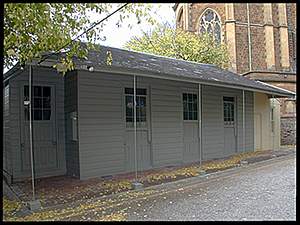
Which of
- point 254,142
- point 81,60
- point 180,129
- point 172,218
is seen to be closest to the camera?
point 172,218

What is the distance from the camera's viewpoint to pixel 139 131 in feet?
31.1

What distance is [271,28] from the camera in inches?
929

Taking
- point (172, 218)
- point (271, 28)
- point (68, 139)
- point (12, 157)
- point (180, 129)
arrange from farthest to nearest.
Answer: point (271, 28), point (180, 129), point (68, 139), point (12, 157), point (172, 218)

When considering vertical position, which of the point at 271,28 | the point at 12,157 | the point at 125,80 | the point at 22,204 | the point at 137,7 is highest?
the point at 271,28

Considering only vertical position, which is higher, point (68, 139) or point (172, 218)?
point (68, 139)

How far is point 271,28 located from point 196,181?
19284mm

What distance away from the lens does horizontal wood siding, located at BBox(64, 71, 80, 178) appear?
8.32 m

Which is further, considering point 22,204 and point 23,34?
point 22,204

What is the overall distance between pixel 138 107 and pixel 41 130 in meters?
2.78

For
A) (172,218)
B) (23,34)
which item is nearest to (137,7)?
(23,34)

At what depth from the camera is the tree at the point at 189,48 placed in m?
22.0

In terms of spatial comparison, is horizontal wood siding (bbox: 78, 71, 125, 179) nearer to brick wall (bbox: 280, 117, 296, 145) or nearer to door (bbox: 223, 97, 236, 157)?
door (bbox: 223, 97, 236, 157)

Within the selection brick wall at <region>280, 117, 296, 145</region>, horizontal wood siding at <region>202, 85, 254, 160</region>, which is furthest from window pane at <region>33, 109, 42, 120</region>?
brick wall at <region>280, 117, 296, 145</region>

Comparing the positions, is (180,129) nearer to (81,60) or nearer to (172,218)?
(81,60)
